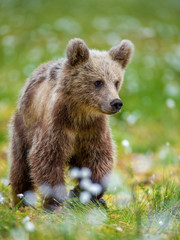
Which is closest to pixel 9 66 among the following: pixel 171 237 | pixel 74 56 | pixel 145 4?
pixel 74 56

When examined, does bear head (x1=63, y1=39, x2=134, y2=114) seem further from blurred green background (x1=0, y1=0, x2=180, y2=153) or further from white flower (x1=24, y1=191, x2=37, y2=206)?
blurred green background (x1=0, y1=0, x2=180, y2=153)

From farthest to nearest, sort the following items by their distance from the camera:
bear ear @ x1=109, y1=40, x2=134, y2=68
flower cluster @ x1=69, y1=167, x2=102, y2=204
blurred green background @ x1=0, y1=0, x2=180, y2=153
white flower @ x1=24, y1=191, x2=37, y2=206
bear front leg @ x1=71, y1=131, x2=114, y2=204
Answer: blurred green background @ x1=0, y1=0, x2=180, y2=153 → white flower @ x1=24, y1=191, x2=37, y2=206 → bear ear @ x1=109, y1=40, x2=134, y2=68 → bear front leg @ x1=71, y1=131, x2=114, y2=204 → flower cluster @ x1=69, y1=167, x2=102, y2=204

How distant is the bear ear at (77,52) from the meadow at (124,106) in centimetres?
86

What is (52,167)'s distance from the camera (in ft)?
13.2

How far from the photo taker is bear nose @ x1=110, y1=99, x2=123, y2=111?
3.75 m

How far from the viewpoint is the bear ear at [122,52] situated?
442cm

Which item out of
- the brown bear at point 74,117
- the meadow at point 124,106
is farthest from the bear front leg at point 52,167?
the meadow at point 124,106

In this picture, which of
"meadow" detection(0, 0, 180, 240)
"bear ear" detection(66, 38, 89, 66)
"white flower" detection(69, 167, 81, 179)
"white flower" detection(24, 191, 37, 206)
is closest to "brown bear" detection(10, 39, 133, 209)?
"bear ear" detection(66, 38, 89, 66)

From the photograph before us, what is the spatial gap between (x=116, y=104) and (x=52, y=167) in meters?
1.01

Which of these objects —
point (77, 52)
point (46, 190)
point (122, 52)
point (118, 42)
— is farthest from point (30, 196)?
point (118, 42)

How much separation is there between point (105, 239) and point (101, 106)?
1613 millimetres

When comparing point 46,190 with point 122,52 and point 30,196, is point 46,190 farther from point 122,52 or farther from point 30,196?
point 122,52

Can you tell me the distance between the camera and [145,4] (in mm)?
21219

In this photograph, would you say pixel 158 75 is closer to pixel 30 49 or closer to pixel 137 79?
pixel 137 79
